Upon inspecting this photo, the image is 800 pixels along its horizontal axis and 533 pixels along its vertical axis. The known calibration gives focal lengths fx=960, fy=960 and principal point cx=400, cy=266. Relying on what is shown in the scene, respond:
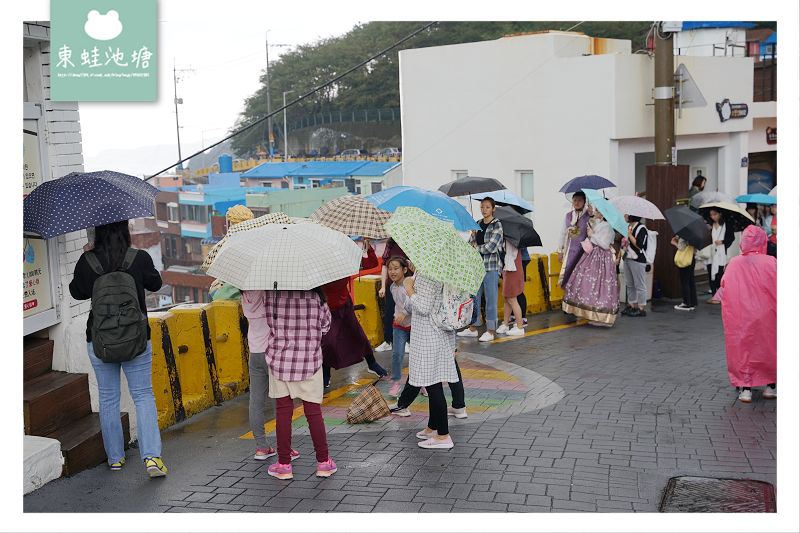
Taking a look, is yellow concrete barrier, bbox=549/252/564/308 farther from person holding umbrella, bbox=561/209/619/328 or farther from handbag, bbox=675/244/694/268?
handbag, bbox=675/244/694/268

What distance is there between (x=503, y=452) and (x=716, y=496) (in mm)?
1592

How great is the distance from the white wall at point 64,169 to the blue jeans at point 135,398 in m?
0.61

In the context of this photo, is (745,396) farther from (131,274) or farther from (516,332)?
(131,274)

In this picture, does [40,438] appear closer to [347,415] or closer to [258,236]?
[258,236]

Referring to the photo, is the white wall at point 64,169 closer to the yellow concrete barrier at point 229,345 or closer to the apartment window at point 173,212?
the yellow concrete barrier at point 229,345

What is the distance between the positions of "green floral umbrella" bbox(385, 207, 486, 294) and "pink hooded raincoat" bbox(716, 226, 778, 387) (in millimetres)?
→ 2800

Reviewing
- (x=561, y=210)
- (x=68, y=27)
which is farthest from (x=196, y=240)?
(x=68, y=27)

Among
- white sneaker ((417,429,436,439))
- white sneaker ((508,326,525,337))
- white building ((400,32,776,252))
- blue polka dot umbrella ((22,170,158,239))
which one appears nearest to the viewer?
blue polka dot umbrella ((22,170,158,239))

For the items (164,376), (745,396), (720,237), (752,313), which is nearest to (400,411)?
(164,376)

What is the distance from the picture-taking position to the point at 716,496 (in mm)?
6512

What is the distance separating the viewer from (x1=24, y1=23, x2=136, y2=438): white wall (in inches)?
285

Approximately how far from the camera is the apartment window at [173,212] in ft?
127

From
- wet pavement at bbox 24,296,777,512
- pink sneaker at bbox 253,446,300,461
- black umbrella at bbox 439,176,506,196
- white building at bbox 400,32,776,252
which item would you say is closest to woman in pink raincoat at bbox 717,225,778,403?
wet pavement at bbox 24,296,777,512

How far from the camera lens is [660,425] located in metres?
8.09
